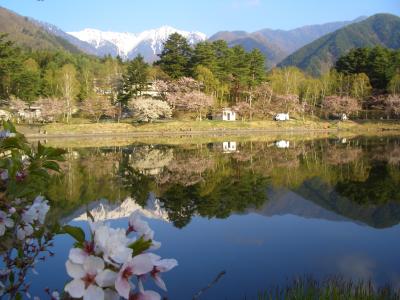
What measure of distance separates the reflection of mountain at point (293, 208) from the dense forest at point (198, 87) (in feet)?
120

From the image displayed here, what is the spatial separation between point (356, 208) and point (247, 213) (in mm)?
3235

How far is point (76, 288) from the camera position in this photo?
3.08 ft

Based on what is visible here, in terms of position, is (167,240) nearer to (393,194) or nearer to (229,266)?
(229,266)

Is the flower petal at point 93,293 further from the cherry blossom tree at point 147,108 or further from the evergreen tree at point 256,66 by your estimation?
the evergreen tree at point 256,66

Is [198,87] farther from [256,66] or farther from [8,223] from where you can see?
[8,223]

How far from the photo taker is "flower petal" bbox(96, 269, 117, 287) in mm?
933

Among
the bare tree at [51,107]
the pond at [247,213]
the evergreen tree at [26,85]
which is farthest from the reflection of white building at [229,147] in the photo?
Answer: the evergreen tree at [26,85]

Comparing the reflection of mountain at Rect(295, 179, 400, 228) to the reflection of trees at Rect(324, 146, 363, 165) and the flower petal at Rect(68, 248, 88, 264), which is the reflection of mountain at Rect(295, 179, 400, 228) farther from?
the flower petal at Rect(68, 248, 88, 264)

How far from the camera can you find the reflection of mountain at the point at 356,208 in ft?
35.9

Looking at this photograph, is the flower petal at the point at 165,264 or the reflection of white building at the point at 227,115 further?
the reflection of white building at the point at 227,115

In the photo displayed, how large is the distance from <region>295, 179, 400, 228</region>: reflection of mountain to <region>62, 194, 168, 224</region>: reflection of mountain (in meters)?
5.07

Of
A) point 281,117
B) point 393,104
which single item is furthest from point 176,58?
point 393,104

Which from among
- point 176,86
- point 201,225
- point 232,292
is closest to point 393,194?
point 201,225

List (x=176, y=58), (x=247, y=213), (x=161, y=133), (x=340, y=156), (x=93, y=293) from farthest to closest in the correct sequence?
(x=176, y=58)
(x=161, y=133)
(x=340, y=156)
(x=247, y=213)
(x=93, y=293)
